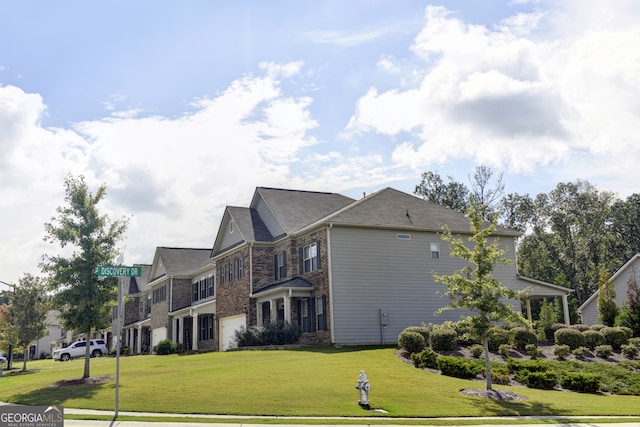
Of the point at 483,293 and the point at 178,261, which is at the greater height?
the point at 178,261

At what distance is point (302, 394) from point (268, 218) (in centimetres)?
2110

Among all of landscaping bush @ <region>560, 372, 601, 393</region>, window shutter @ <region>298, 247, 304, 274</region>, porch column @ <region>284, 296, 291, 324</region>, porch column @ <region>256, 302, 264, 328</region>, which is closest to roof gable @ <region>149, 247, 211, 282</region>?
porch column @ <region>256, 302, 264, 328</region>

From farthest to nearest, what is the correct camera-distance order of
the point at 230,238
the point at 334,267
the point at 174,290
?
1. the point at 174,290
2. the point at 230,238
3. the point at 334,267

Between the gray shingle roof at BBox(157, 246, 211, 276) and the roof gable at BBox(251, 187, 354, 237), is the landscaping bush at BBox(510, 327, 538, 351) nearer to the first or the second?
the roof gable at BBox(251, 187, 354, 237)

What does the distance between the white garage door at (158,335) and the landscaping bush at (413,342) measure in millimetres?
29576

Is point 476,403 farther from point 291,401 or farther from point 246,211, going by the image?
point 246,211

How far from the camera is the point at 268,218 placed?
36750 millimetres

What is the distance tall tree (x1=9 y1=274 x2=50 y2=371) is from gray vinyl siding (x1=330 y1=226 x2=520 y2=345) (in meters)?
18.1

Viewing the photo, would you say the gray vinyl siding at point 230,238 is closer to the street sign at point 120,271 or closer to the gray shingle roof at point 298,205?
the gray shingle roof at point 298,205

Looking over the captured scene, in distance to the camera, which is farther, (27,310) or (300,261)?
(27,310)

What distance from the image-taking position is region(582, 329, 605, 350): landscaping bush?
2461cm

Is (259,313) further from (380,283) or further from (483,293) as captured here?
(483,293)

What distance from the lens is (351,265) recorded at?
1185 inches

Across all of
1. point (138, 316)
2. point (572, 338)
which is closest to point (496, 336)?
point (572, 338)
